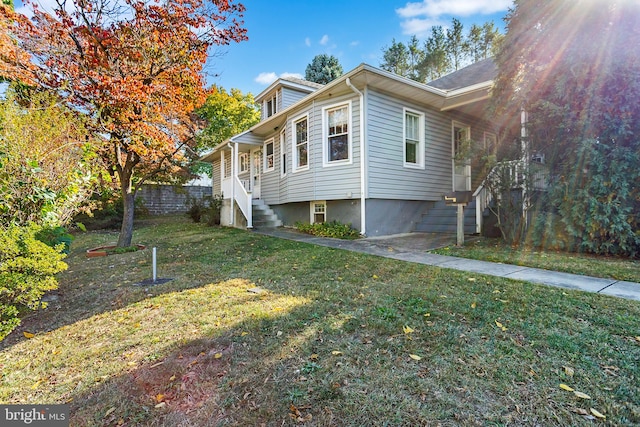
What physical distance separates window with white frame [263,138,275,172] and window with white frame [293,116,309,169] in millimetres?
2576

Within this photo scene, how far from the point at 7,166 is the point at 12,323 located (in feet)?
5.55

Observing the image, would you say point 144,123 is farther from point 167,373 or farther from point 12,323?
point 167,373

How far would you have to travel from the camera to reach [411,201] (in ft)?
30.1

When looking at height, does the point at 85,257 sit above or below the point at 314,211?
below

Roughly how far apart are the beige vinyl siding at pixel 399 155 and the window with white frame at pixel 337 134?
713 millimetres

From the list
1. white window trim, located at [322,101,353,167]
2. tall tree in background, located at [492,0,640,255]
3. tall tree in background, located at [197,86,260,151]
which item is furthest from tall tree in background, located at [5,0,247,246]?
tall tree in background, located at [197,86,260,151]

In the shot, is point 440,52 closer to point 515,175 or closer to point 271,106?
point 271,106

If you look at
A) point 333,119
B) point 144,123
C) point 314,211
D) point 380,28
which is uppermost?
point 380,28

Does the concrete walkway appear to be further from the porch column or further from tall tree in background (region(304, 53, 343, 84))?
tall tree in background (region(304, 53, 343, 84))

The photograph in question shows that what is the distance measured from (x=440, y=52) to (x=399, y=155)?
871 inches

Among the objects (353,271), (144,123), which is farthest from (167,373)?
(144,123)

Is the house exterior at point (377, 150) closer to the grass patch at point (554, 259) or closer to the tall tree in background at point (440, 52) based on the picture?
the grass patch at point (554, 259)

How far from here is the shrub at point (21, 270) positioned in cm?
296

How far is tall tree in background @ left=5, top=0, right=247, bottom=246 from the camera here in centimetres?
592
